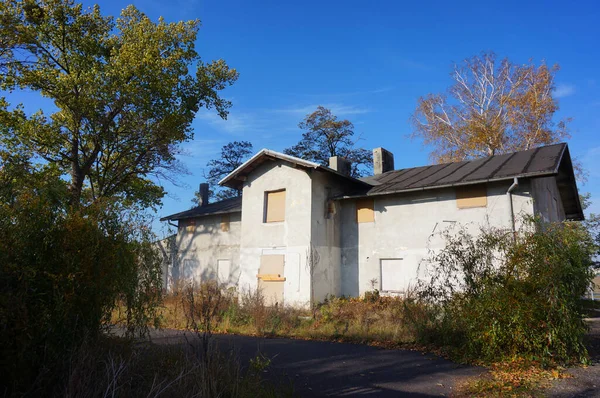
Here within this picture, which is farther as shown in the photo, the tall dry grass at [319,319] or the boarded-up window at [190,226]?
the boarded-up window at [190,226]

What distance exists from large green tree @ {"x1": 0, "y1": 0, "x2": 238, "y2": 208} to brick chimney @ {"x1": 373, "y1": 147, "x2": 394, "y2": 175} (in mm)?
8710

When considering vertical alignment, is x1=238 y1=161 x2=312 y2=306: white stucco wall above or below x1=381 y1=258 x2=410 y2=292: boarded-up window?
above

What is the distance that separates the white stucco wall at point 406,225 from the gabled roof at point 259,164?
1.90m

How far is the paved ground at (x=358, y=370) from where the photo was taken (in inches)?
260

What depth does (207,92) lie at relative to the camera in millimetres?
21609

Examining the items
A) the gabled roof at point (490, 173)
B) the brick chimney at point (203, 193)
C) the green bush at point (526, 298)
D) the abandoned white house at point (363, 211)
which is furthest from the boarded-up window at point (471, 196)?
the brick chimney at point (203, 193)

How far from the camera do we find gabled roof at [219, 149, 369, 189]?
1711 centimetres

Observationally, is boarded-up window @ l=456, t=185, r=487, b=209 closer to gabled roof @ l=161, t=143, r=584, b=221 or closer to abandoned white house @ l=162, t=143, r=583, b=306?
abandoned white house @ l=162, t=143, r=583, b=306

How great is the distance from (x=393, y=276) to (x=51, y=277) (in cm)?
1351

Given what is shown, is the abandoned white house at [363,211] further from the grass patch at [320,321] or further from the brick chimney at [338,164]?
the grass patch at [320,321]

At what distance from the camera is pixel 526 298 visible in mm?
8109

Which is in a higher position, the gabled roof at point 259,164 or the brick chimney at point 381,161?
the brick chimney at point 381,161

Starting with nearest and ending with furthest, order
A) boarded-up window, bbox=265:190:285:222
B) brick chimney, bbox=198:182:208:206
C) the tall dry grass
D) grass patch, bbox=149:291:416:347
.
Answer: the tall dry grass < grass patch, bbox=149:291:416:347 < boarded-up window, bbox=265:190:285:222 < brick chimney, bbox=198:182:208:206

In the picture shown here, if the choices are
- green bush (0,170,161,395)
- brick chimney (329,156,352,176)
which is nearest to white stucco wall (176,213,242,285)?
brick chimney (329,156,352,176)
